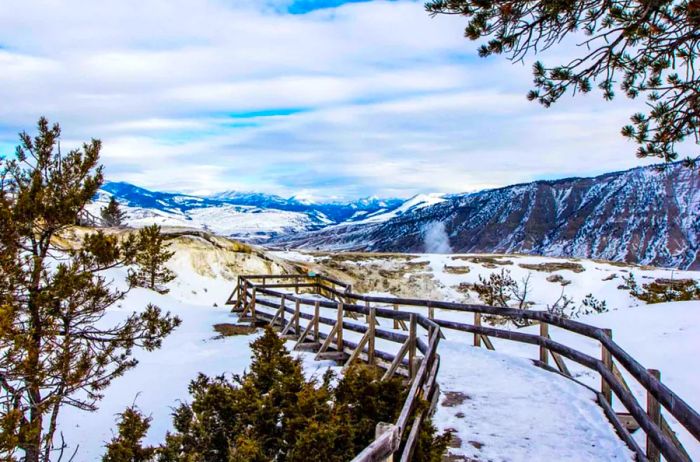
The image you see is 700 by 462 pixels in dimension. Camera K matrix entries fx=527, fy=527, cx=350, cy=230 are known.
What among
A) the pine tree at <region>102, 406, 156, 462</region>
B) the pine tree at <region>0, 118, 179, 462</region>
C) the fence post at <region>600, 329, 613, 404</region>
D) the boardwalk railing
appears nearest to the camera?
the boardwalk railing

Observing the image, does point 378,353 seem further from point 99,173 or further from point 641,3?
point 641,3

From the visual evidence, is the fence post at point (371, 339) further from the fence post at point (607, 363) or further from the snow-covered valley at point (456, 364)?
the fence post at point (607, 363)

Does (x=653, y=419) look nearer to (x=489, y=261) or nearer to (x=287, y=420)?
(x=287, y=420)

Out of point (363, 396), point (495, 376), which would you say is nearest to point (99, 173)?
point (363, 396)

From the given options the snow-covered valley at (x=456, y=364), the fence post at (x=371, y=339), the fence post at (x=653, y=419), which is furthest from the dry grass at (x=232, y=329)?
the fence post at (x=653, y=419)

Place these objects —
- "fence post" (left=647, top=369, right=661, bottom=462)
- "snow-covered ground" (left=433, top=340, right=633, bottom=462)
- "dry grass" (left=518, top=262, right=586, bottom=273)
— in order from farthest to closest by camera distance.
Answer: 1. "dry grass" (left=518, top=262, right=586, bottom=273)
2. "snow-covered ground" (left=433, top=340, right=633, bottom=462)
3. "fence post" (left=647, top=369, right=661, bottom=462)

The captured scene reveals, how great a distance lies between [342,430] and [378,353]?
564cm

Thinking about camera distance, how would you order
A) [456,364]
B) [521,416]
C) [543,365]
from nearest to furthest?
1. [521,416]
2. [543,365]
3. [456,364]

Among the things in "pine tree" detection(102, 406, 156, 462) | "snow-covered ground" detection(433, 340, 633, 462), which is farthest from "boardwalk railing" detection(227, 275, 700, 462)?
"pine tree" detection(102, 406, 156, 462)

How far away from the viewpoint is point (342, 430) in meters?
5.01

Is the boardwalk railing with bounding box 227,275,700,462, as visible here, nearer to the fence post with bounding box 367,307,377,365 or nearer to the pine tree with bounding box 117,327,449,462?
the fence post with bounding box 367,307,377,365

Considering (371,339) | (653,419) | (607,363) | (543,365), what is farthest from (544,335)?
(653,419)

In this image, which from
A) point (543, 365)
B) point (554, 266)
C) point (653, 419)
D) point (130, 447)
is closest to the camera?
Result: point (653, 419)

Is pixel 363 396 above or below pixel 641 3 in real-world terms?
below
